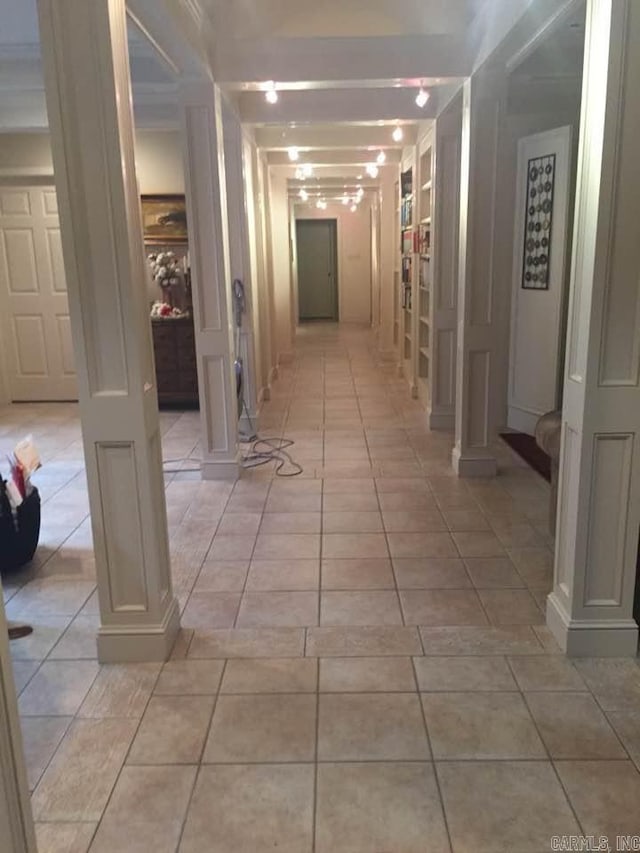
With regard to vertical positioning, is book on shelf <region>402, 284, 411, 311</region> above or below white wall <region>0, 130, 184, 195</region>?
below

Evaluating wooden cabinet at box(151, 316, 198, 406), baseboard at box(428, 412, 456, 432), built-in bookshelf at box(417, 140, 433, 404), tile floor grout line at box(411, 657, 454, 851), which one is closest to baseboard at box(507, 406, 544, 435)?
baseboard at box(428, 412, 456, 432)

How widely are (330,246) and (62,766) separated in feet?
44.8

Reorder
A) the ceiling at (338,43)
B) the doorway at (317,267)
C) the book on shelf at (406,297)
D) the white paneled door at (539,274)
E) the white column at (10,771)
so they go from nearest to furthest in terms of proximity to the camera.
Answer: the white column at (10,771) < the ceiling at (338,43) < the white paneled door at (539,274) < the book on shelf at (406,297) < the doorway at (317,267)

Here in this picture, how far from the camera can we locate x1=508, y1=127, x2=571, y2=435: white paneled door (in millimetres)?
4688

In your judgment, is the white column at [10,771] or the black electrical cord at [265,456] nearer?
the white column at [10,771]

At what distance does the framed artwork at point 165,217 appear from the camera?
259 inches

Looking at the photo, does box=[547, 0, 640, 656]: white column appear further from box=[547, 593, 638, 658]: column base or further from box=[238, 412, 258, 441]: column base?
box=[238, 412, 258, 441]: column base

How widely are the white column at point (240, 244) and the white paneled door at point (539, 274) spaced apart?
2097mm

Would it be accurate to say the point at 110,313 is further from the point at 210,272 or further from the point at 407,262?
the point at 407,262

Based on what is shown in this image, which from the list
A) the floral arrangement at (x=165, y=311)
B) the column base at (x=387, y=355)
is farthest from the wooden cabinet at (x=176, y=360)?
the column base at (x=387, y=355)

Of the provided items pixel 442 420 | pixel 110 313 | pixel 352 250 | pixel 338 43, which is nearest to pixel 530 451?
pixel 442 420

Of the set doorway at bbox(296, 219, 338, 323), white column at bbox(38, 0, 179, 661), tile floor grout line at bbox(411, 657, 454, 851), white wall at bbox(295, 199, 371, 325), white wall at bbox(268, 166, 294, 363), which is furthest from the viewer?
doorway at bbox(296, 219, 338, 323)

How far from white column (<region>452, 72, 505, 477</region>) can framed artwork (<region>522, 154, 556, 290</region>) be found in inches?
35.0

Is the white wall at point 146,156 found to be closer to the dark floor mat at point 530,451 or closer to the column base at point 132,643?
the dark floor mat at point 530,451
